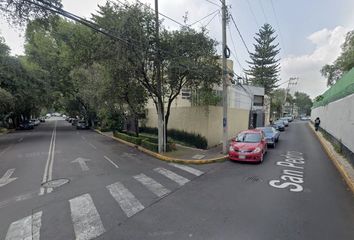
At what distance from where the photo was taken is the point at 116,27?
1001 centimetres

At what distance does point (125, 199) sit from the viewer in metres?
6.18

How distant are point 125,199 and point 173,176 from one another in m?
Answer: 2.76

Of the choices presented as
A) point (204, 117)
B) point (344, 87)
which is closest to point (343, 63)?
point (344, 87)

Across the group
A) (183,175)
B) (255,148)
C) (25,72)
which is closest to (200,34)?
(255,148)

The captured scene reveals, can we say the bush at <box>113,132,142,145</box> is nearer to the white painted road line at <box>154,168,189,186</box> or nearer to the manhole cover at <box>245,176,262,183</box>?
the white painted road line at <box>154,168,189,186</box>

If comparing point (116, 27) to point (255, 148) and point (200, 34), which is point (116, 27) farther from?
point (255, 148)

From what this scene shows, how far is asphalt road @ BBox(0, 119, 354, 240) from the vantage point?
4.50 meters

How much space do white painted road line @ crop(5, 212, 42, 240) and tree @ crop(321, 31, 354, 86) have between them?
36981mm

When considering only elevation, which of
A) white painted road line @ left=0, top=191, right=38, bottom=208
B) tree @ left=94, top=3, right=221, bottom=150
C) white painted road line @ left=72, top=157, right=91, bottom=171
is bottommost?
white painted road line @ left=72, top=157, right=91, bottom=171

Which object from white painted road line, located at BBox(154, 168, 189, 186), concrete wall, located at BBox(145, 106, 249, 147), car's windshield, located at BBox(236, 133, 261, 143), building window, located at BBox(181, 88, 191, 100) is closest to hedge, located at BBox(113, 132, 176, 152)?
concrete wall, located at BBox(145, 106, 249, 147)

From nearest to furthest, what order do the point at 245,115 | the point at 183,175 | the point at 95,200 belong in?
1. the point at 95,200
2. the point at 183,175
3. the point at 245,115

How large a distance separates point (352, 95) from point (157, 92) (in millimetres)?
9831

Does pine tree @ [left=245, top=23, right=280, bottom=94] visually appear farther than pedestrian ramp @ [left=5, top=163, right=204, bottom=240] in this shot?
Yes

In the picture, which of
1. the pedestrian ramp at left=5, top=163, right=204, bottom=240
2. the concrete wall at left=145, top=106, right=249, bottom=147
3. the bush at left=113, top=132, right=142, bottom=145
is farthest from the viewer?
the bush at left=113, top=132, right=142, bottom=145
